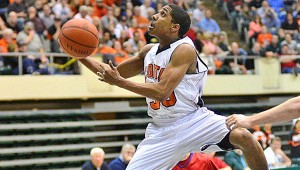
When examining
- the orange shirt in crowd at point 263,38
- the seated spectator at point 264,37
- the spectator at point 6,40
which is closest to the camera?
the spectator at point 6,40

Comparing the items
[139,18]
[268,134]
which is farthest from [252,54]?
[139,18]

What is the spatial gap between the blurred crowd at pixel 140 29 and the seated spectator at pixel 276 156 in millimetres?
2968

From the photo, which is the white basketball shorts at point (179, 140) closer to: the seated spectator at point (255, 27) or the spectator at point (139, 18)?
the spectator at point (139, 18)

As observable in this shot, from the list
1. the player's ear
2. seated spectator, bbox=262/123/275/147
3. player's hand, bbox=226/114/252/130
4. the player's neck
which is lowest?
seated spectator, bbox=262/123/275/147

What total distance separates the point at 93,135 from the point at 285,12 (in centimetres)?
720

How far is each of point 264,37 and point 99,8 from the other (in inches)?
181

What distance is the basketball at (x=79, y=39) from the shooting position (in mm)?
6395

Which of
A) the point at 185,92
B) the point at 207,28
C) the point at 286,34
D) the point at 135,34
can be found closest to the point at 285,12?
the point at 286,34

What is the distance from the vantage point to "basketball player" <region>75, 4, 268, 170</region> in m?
6.24

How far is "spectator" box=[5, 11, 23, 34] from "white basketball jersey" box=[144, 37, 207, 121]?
6340 mm

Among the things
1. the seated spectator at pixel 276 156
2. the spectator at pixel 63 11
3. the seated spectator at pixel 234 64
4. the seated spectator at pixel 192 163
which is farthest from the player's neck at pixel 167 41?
the seated spectator at pixel 234 64

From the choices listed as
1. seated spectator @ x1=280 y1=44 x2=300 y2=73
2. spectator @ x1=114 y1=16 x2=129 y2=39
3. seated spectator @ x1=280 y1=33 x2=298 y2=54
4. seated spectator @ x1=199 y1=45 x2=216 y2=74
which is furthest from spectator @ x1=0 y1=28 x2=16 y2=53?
seated spectator @ x1=280 y1=33 x2=298 y2=54

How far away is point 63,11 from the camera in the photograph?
13133 millimetres

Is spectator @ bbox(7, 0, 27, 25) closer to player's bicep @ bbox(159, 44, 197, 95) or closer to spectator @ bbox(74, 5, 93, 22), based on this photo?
spectator @ bbox(74, 5, 93, 22)
